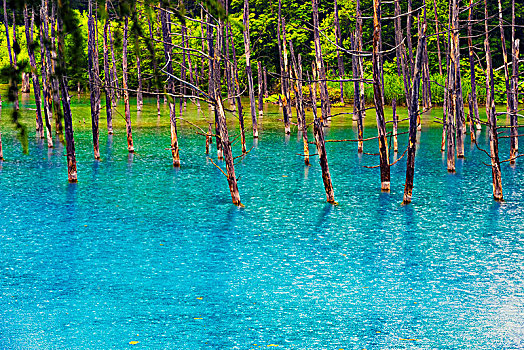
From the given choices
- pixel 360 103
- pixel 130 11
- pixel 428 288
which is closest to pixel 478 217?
pixel 428 288

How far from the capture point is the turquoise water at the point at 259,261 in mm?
9422

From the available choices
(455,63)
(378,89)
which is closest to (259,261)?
(378,89)

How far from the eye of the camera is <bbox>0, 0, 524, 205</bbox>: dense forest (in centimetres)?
302

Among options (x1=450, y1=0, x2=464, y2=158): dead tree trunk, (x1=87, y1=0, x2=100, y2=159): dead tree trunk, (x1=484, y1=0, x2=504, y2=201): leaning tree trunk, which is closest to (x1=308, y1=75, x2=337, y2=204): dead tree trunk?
(x1=484, y1=0, x2=504, y2=201): leaning tree trunk

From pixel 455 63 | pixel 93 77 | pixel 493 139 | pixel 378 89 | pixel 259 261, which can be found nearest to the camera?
pixel 259 261

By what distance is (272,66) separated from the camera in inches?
2128

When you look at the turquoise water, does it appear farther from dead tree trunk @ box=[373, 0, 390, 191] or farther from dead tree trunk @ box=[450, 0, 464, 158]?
dead tree trunk @ box=[450, 0, 464, 158]

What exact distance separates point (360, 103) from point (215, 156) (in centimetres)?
1164

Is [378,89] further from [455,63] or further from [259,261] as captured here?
[259,261]

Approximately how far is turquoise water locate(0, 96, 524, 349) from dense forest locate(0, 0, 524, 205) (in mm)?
1214

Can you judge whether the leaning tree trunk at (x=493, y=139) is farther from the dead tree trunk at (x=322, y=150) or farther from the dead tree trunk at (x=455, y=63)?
the dead tree trunk at (x=322, y=150)

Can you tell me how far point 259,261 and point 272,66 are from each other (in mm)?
42545

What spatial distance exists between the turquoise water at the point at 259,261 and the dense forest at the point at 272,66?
3.98 feet

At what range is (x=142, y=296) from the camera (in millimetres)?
10844
